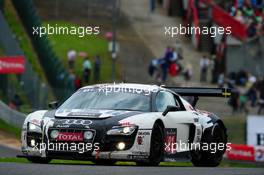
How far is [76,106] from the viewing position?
1535 centimetres

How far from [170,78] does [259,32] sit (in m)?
3.98

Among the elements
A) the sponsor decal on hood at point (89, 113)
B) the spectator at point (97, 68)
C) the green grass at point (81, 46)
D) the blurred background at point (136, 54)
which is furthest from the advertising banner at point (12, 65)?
the sponsor decal on hood at point (89, 113)

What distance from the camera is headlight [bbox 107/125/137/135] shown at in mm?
14328

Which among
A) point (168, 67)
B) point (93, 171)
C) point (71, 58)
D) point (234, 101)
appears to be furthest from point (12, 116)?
point (93, 171)

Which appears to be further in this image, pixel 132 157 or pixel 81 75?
pixel 81 75

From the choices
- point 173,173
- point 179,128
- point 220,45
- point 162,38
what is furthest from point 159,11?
point 173,173

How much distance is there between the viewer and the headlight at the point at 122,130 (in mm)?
14328

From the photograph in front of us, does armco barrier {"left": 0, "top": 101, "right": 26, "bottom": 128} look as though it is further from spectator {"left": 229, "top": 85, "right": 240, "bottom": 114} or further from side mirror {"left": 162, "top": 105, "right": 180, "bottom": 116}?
side mirror {"left": 162, "top": 105, "right": 180, "bottom": 116}

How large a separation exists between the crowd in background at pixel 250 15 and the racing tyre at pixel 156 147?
82.4 ft

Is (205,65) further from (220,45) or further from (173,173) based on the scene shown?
(173,173)

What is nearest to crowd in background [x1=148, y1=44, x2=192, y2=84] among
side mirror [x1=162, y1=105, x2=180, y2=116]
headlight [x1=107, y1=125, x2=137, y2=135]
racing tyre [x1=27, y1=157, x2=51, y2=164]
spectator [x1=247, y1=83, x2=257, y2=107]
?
spectator [x1=247, y1=83, x2=257, y2=107]

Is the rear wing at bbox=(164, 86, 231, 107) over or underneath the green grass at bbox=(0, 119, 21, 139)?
over

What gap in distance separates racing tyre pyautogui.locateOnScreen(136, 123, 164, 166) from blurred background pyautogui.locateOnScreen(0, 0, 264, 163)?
1026 centimetres

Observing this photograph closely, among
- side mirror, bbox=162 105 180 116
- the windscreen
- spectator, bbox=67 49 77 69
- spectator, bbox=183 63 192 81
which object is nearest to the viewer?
the windscreen
